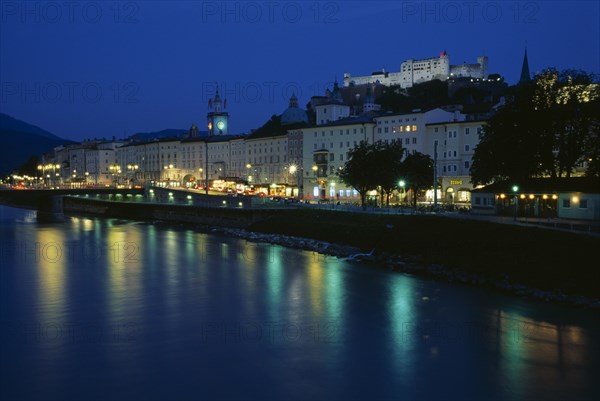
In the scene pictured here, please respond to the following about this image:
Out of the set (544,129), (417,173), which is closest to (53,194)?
(417,173)

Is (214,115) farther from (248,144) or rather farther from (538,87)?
(538,87)

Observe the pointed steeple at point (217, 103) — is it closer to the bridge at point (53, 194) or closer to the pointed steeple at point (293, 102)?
the pointed steeple at point (293, 102)

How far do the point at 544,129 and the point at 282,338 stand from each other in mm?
32158

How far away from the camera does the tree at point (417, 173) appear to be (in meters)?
61.0

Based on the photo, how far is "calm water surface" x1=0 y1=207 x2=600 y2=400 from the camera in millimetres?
18359

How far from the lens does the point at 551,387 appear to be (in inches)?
707

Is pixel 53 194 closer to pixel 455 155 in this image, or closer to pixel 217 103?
pixel 455 155

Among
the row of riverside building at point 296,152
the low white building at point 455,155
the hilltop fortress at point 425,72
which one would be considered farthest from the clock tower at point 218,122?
the low white building at point 455,155

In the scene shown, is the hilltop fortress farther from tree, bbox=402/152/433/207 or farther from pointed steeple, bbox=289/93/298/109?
tree, bbox=402/152/433/207

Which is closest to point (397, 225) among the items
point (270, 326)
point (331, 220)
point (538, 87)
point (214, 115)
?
point (331, 220)

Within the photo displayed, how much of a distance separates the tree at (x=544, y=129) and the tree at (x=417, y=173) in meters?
11.1

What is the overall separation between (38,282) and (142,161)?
123161 millimetres

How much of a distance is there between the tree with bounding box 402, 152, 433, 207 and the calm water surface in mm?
26295

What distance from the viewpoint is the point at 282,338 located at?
75.5ft
